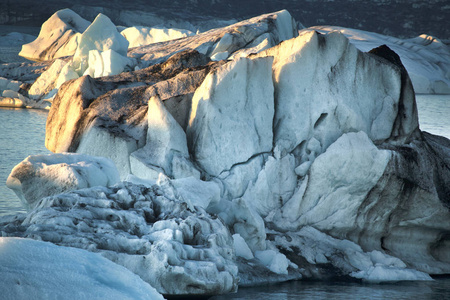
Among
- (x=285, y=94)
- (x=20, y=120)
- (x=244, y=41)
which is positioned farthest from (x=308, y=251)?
(x=244, y=41)

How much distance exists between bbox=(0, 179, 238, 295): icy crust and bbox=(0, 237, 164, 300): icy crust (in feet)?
3.60

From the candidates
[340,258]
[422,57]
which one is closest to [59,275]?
[340,258]

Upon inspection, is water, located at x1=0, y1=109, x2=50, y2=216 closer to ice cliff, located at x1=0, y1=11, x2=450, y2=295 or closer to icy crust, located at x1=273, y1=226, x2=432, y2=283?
ice cliff, located at x1=0, y1=11, x2=450, y2=295

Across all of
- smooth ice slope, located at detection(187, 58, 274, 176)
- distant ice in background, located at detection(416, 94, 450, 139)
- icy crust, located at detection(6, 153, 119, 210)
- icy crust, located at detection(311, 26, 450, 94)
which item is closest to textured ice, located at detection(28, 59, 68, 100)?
distant ice in background, located at detection(416, 94, 450, 139)

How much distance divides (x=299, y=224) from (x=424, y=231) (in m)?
1.69

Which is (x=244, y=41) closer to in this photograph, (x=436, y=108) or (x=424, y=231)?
(x=436, y=108)

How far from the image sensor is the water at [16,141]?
8.88 meters

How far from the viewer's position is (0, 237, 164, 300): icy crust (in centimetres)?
288

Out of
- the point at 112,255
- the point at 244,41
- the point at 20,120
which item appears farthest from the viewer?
the point at 244,41

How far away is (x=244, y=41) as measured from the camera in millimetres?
20703

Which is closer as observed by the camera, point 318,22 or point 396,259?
point 396,259

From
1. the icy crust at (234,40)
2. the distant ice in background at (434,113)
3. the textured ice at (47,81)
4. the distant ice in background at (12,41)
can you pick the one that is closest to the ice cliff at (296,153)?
the distant ice in background at (434,113)

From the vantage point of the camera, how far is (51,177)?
6211 mm

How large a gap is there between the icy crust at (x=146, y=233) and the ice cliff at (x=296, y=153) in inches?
22.1
